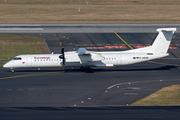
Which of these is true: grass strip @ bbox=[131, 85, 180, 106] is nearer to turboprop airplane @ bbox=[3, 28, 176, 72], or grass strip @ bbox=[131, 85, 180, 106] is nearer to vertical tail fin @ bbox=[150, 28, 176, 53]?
turboprop airplane @ bbox=[3, 28, 176, 72]

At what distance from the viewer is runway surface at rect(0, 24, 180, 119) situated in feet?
79.3

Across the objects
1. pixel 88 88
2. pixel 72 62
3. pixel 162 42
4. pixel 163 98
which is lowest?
pixel 163 98

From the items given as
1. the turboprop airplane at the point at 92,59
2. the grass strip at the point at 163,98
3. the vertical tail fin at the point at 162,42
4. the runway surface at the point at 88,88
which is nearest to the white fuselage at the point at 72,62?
the turboprop airplane at the point at 92,59

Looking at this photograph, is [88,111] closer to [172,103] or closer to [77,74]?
[172,103]

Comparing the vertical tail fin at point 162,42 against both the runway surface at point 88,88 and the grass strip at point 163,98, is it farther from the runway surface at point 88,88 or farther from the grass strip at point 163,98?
the grass strip at point 163,98

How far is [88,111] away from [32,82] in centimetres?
1258

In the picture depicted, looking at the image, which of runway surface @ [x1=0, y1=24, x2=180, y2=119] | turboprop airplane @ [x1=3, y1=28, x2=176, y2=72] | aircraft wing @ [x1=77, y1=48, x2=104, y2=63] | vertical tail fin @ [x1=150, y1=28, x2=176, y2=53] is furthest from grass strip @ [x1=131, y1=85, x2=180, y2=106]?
aircraft wing @ [x1=77, y1=48, x2=104, y2=63]

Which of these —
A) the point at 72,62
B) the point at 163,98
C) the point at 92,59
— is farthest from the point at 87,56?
the point at 163,98

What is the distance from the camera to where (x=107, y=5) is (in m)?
101

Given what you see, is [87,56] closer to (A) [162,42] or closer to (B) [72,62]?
(B) [72,62]

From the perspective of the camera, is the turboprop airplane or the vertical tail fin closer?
the turboprop airplane

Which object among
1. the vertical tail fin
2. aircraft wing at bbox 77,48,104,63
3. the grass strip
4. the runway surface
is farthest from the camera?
the vertical tail fin

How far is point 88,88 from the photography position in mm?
30938

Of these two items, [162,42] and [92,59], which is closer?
[92,59]
